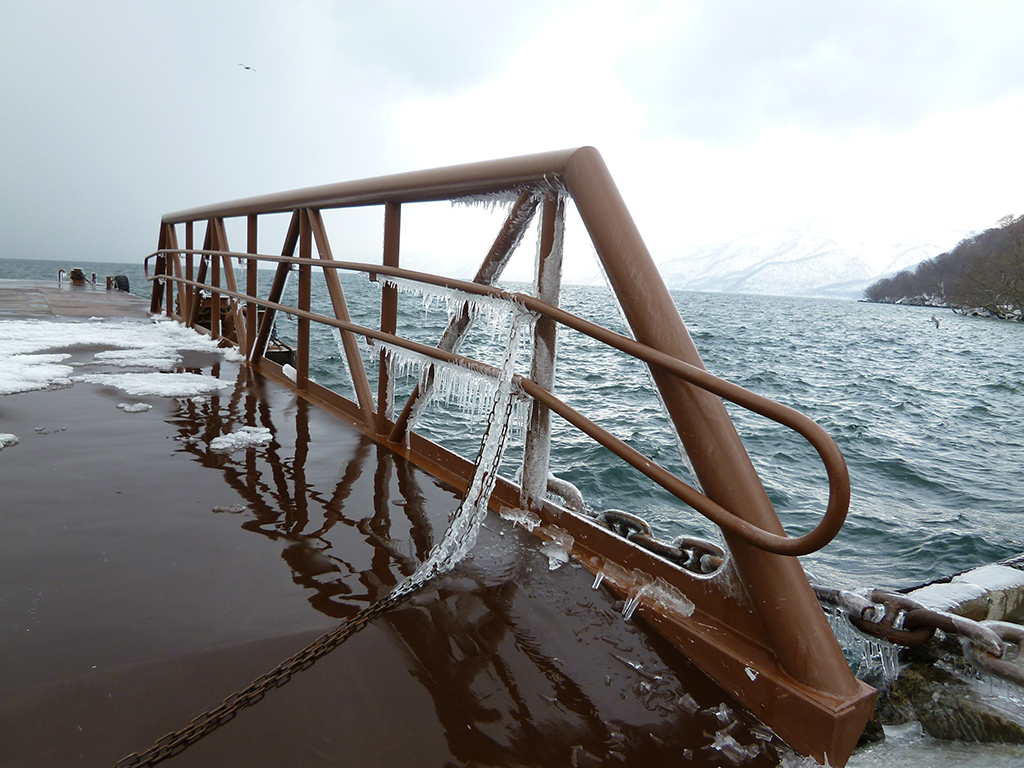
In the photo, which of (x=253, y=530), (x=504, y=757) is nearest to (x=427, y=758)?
(x=504, y=757)

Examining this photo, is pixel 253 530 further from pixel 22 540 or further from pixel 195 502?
pixel 22 540

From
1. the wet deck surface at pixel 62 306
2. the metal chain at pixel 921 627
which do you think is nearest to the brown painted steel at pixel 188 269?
the wet deck surface at pixel 62 306

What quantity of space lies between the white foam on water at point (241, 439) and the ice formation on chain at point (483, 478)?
1.67 metres

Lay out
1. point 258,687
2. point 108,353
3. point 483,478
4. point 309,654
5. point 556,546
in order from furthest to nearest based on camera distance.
→ 1. point 108,353
2. point 556,546
3. point 483,478
4. point 309,654
5. point 258,687

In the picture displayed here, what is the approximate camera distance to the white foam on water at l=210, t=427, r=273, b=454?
10.5 ft

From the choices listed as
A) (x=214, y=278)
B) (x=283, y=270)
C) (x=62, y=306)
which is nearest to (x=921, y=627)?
(x=283, y=270)

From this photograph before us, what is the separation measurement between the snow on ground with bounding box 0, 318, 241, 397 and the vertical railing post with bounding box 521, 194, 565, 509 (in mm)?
3199

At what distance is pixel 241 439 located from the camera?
3346 millimetres

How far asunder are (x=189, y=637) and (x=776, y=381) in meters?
17.3

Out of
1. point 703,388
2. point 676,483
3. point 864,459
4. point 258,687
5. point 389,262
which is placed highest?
point 389,262

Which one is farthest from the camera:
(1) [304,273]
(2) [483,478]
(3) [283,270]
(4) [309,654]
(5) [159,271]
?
(5) [159,271]

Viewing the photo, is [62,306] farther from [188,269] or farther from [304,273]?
[304,273]

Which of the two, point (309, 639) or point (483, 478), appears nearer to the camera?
point (309, 639)

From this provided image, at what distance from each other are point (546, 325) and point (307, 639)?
4.22ft
